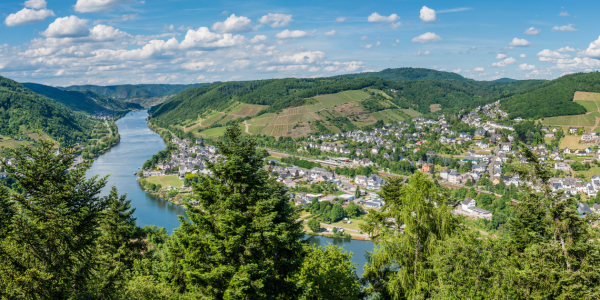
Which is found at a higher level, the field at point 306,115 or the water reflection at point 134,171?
the field at point 306,115

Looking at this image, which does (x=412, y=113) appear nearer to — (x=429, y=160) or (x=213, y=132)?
(x=429, y=160)

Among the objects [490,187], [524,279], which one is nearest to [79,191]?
[524,279]

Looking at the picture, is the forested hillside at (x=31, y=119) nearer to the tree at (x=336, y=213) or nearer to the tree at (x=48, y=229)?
the tree at (x=336, y=213)

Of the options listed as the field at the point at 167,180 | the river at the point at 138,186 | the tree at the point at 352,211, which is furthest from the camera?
the field at the point at 167,180

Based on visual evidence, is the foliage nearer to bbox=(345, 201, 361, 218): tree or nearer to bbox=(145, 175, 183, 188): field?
bbox=(345, 201, 361, 218): tree

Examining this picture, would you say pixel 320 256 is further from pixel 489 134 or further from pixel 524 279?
pixel 489 134

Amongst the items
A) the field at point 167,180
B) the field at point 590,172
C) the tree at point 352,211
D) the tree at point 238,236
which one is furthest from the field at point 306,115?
the tree at point 238,236

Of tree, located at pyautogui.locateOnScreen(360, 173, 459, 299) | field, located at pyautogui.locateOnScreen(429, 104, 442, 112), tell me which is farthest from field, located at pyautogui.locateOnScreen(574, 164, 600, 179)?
field, located at pyautogui.locateOnScreen(429, 104, 442, 112)

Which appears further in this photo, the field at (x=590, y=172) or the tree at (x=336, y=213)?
the field at (x=590, y=172)
